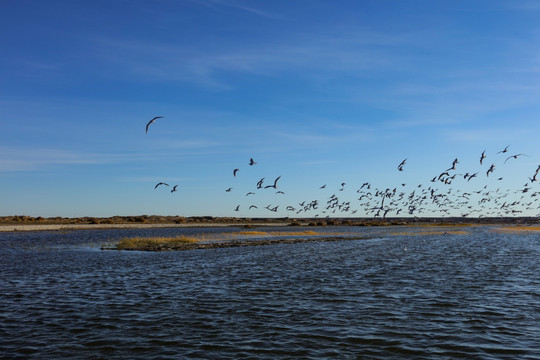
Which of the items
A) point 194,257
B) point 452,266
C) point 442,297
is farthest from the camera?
Answer: point 194,257

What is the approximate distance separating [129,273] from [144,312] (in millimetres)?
13687

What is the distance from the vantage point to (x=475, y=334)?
1543 centimetres

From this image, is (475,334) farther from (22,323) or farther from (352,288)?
(22,323)

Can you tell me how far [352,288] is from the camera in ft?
81.6

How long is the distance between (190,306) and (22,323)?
6.62 meters

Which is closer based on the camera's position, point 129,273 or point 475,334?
point 475,334

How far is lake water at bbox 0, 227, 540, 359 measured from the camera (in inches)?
552

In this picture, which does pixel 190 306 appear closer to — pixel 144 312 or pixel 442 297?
pixel 144 312

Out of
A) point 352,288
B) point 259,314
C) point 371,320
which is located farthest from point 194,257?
point 371,320

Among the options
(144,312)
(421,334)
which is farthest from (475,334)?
(144,312)

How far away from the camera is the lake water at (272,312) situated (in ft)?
46.0

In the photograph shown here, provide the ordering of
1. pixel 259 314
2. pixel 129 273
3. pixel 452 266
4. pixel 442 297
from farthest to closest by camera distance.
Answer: pixel 452 266
pixel 129 273
pixel 442 297
pixel 259 314

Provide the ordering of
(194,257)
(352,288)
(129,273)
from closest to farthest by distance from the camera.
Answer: (352,288) < (129,273) < (194,257)

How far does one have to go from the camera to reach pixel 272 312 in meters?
19.1
